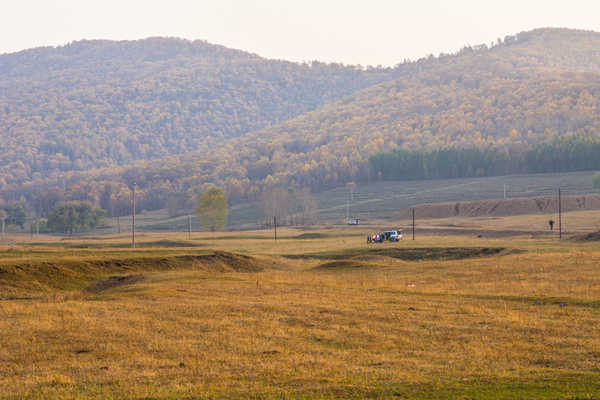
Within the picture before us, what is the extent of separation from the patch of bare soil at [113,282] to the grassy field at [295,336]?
23 cm

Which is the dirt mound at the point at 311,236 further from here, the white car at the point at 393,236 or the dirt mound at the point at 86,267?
the dirt mound at the point at 86,267

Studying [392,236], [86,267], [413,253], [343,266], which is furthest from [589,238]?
[86,267]

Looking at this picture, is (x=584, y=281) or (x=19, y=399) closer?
(x=19, y=399)

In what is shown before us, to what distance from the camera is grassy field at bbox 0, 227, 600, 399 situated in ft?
57.5

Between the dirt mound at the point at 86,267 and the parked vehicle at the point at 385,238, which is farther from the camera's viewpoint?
the parked vehicle at the point at 385,238

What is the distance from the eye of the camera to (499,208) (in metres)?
148

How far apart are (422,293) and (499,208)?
11642 cm

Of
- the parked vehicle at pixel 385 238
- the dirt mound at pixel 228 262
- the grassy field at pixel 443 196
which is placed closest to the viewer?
the dirt mound at pixel 228 262

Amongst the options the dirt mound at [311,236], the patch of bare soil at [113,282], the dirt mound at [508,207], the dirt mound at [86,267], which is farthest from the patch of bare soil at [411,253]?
the dirt mound at [508,207]

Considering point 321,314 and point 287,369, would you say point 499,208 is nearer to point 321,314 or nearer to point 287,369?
point 321,314

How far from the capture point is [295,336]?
24281 millimetres

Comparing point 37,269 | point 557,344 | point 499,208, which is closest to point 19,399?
point 557,344

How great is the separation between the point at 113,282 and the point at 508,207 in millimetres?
115714

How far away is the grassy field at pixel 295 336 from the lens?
17.5 meters
